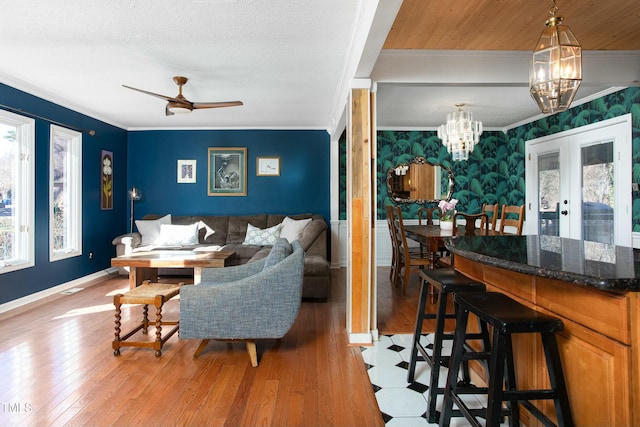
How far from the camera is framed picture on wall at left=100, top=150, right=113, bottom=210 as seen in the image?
543 cm

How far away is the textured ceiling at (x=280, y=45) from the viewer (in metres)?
2.43

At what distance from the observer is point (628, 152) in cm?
396

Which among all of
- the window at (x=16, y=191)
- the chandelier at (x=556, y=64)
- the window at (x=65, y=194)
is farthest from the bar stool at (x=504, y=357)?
the window at (x=65, y=194)

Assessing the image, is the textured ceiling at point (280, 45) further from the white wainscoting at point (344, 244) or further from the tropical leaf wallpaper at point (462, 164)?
the white wainscoting at point (344, 244)

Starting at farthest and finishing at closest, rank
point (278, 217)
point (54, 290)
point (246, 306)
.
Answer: point (278, 217)
point (54, 290)
point (246, 306)

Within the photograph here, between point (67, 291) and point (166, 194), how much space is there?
6.90ft

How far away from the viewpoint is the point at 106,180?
5.54 metres

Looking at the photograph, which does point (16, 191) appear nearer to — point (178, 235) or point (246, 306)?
point (178, 235)

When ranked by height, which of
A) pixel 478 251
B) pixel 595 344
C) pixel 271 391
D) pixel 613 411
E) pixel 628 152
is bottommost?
pixel 271 391

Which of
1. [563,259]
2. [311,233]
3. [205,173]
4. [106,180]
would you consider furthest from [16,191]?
[563,259]

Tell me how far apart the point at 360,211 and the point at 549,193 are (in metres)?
3.81

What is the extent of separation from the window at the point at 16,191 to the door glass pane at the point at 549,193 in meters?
6.54

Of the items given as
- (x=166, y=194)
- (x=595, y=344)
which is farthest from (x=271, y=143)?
(x=595, y=344)

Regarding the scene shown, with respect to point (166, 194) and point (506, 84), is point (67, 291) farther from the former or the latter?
point (506, 84)
